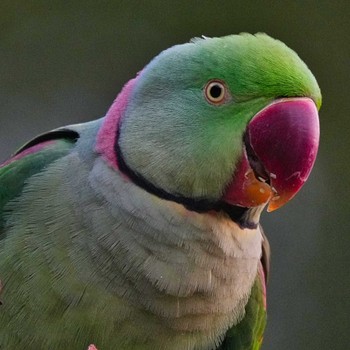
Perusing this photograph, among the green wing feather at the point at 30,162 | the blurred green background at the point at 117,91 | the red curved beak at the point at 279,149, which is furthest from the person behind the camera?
the blurred green background at the point at 117,91

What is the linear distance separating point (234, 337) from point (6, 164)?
0.56 metres

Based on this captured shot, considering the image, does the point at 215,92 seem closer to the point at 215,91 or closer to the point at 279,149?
the point at 215,91

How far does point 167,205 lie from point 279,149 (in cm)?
21

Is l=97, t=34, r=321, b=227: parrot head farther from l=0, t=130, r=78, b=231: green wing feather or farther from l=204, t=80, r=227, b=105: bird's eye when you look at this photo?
l=0, t=130, r=78, b=231: green wing feather

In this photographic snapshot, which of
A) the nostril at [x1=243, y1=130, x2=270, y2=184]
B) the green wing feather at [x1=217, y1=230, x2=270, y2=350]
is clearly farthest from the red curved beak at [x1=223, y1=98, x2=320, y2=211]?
the green wing feather at [x1=217, y1=230, x2=270, y2=350]

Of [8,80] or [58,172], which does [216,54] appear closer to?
[58,172]

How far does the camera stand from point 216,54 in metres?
1.24

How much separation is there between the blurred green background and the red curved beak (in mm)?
1977

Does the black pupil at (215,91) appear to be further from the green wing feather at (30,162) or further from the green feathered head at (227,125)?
the green wing feather at (30,162)

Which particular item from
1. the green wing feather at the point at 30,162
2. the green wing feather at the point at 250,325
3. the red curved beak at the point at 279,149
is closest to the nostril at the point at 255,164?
the red curved beak at the point at 279,149

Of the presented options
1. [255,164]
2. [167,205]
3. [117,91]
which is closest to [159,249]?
[167,205]

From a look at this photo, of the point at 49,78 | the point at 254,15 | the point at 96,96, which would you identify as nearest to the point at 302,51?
the point at 254,15

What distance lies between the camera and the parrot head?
1.19 meters

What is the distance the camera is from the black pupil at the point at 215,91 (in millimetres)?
1224
